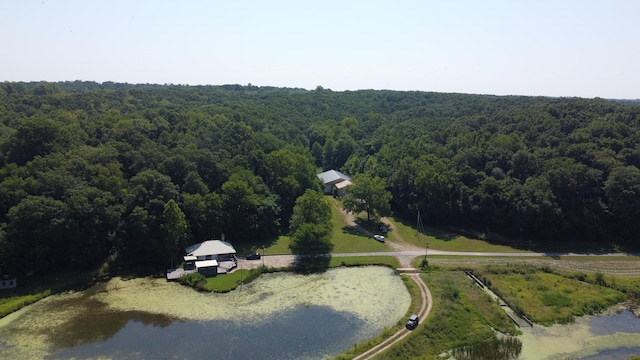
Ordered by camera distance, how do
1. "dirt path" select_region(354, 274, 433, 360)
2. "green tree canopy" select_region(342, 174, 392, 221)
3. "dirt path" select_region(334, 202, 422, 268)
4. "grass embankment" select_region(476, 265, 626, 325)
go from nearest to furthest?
1. "dirt path" select_region(354, 274, 433, 360)
2. "grass embankment" select_region(476, 265, 626, 325)
3. "dirt path" select_region(334, 202, 422, 268)
4. "green tree canopy" select_region(342, 174, 392, 221)

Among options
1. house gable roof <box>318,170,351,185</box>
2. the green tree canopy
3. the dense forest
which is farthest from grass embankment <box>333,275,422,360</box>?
house gable roof <box>318,170,351,185</box>

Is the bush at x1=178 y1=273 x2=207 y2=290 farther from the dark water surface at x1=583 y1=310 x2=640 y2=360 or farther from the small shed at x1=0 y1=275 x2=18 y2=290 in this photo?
the dark water surface at x1=583 y1=310 x2=640 y2=360

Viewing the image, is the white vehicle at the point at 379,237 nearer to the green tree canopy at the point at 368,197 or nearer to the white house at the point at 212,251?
the green tree canopy at the point at 368,197

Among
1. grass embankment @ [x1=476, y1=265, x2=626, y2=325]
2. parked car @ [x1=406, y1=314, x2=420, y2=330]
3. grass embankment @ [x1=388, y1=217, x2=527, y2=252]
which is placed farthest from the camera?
grass embankment @ [x1=388, y1=217, x2=527, y2=252]

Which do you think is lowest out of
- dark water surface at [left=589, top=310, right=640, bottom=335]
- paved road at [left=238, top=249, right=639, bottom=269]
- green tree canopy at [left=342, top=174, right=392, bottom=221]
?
dark water surface at [left=589, top=310, right=640, bottom=335]

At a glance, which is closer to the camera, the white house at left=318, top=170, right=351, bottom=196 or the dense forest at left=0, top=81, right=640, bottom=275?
the dense forest at left=0, top=81, right=640, bottom=275

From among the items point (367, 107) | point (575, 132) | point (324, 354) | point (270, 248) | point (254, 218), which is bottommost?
point (324, 354)

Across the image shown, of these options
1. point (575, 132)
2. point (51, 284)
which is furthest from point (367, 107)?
point (51, 284)

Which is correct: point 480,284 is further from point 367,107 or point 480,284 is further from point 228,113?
point 367,107

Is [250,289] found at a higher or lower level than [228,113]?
lower
